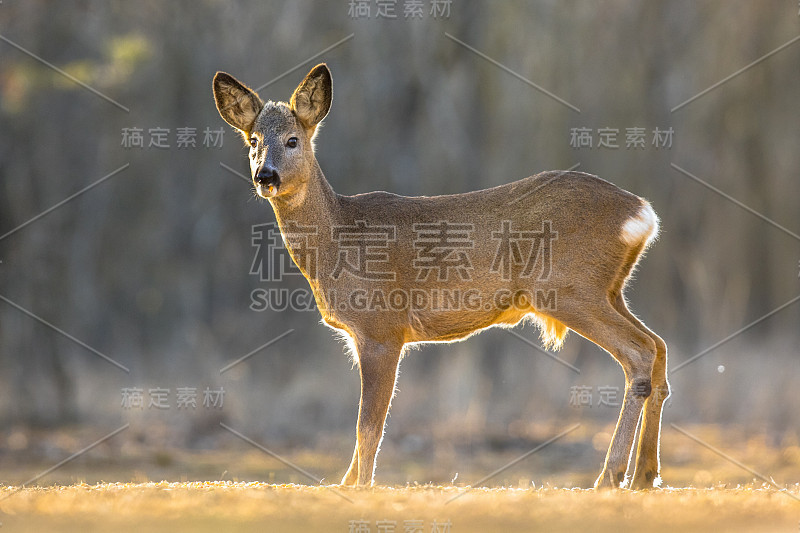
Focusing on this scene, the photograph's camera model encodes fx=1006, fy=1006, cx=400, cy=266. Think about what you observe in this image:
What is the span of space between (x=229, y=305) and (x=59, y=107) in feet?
16.8

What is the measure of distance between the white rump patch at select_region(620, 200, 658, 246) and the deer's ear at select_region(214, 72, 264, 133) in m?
3.15

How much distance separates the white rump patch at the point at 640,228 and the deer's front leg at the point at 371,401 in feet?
6.61

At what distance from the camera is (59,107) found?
1966 centimetres

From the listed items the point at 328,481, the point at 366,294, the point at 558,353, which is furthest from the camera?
the point at 558,353

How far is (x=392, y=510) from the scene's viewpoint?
20.6 ft

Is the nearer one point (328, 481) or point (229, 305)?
point (328, 481)

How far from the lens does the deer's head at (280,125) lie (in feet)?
25.9

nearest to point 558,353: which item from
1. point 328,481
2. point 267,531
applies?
point 328,481

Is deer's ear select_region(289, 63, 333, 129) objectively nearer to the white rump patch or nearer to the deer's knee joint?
the white rump patch

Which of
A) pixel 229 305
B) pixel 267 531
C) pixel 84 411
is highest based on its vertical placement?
pixel 267 531

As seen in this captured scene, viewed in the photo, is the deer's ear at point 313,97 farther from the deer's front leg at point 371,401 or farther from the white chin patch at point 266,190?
the deer's front leg at point 371,401

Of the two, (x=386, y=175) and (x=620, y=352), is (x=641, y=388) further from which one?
(x=386, y=175)

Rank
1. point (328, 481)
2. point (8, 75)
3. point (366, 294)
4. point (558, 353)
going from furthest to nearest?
point (558, 353) → point (8, 75) → point (328, 481) → point (366, 294)

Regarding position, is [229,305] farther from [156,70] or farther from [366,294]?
[366,294]
